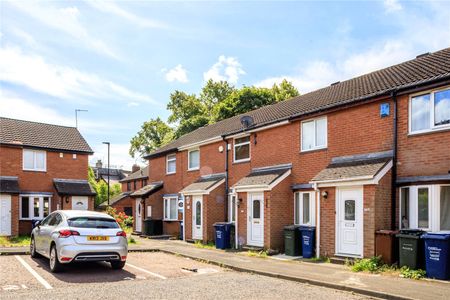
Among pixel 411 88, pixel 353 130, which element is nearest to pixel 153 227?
pixel 353 130

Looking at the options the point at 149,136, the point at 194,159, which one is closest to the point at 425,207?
the point at 194,159

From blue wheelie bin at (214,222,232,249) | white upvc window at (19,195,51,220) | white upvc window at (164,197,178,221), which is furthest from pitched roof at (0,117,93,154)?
blue wheelie bin at (214,222,232,249)

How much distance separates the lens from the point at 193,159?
2281 centimetres

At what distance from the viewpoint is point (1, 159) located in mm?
22266

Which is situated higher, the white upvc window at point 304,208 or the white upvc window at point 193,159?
the white upvc window at point 193,159

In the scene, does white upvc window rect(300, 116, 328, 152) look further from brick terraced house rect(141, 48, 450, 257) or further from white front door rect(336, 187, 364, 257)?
white front door rect(336, 187, 364, 257)

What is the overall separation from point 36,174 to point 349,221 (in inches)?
706

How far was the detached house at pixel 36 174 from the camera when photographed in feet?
69.4

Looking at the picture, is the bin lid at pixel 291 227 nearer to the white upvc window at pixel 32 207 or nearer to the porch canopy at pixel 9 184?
the porch canopy at pixel 9 184

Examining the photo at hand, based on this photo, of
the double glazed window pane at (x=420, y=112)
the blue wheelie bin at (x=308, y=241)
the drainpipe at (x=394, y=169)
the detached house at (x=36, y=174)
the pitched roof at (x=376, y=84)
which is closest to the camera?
the double glazed window pane at (x=420, y=112)

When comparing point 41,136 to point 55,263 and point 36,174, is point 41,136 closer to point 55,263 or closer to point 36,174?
point 36,174

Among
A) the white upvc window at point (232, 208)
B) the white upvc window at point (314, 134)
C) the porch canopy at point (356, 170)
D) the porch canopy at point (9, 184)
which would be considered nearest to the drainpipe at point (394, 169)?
the porch canopy at point (356, 170)

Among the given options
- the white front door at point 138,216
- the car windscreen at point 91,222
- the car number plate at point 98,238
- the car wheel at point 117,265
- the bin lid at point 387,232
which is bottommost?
the white front door at point 138,216

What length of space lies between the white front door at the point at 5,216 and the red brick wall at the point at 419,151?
59.2 feet
